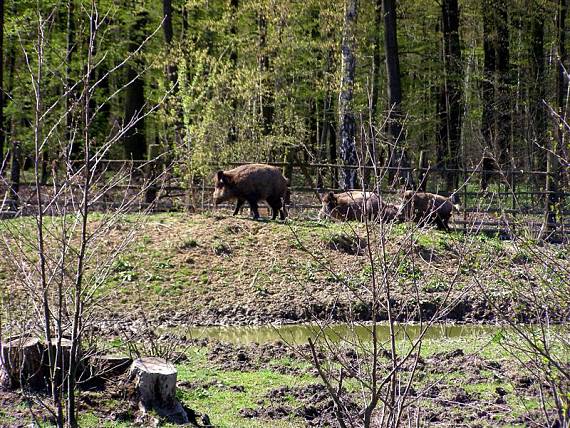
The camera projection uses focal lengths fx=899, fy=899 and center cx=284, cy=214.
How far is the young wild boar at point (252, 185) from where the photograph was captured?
20.3 m

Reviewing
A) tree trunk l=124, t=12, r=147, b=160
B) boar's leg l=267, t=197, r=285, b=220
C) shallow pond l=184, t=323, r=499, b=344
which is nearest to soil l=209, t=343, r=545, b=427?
shallow pond l=184, t=323, r=499, b=344

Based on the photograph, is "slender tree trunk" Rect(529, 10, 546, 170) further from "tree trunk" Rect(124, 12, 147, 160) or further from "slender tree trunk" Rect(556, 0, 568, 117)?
"tree trunk" Rect(124, 12, 147, 160)

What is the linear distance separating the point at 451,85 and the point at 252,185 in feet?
50.3

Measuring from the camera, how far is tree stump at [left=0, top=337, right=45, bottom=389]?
28.0 ft

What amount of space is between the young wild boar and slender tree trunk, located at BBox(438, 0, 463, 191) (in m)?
12.6

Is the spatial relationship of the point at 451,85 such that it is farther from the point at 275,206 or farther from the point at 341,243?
the point at 341,243

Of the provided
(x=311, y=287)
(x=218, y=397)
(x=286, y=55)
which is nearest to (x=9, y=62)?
(x=286, y=55)

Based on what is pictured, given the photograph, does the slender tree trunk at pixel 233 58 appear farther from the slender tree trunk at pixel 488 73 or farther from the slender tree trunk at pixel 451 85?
the slender tree trunk at pixel 488 73

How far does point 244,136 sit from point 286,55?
199 inches

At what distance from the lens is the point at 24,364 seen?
8531mm

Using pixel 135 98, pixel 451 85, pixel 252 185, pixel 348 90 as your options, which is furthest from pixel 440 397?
pixel 135 98

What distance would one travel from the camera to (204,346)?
12.4 metres

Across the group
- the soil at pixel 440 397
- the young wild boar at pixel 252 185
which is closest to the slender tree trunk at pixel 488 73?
the young wild boar at pixel 252 185

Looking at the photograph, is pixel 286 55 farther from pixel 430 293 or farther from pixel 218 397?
pixel 218 397
